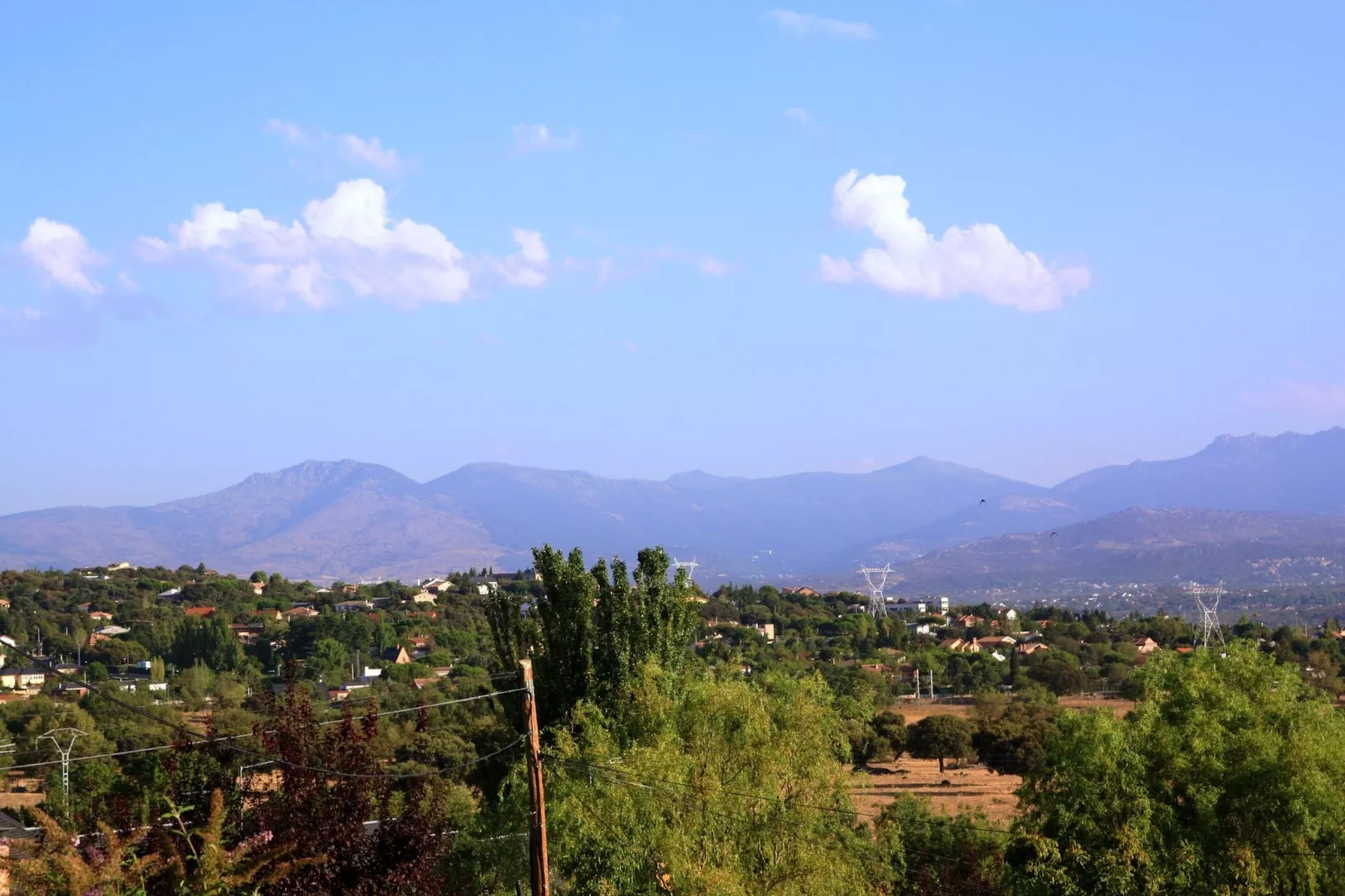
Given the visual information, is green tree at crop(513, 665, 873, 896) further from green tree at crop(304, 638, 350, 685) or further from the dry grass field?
green tree at crop(304, 638, 350, 685)

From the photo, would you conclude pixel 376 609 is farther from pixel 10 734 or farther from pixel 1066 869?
pixel 1066 869

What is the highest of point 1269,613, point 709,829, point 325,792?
point 325,792

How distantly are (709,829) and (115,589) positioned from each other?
98928mm

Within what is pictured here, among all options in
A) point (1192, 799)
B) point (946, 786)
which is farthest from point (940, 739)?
point (1192, 799)

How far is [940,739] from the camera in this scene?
53.5 metres

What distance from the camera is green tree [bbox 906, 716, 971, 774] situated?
53562 mm

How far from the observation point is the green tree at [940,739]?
176ft

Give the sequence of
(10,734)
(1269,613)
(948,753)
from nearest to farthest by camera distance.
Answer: (10,734) < (948,753) < (1269,613)

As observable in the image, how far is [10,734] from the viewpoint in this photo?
Result: 49688mm

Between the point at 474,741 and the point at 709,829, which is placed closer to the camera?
the point at 709,829

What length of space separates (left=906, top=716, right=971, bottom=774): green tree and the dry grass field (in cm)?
71

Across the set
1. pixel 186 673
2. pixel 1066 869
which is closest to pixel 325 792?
pixel 1066 869

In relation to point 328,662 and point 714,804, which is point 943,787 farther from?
point 328,662

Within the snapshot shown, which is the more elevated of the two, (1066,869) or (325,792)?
(325,792)
